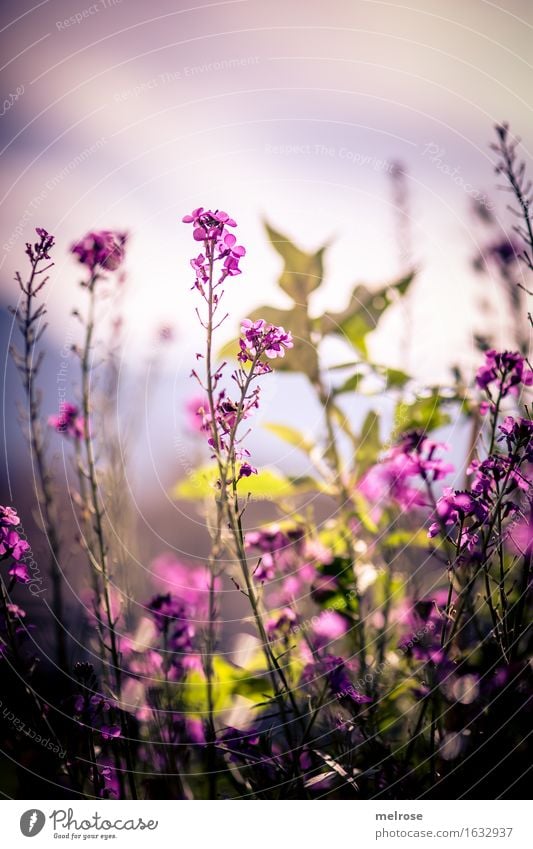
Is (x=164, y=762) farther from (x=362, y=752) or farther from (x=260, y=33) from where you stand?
(x=260, y=33)

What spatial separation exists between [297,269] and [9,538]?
646 mm

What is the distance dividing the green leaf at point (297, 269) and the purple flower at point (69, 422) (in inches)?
16.8

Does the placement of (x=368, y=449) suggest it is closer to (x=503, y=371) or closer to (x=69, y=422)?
(x=503, y=371)

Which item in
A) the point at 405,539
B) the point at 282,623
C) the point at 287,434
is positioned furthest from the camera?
the point at 287,434

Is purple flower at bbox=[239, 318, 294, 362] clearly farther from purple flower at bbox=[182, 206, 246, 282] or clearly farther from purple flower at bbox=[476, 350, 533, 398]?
purple flower at bbox=[476, 350, 533, 398]

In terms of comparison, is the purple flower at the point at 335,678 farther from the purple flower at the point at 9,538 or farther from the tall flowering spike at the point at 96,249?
the tall flowering spike at the point at 96,249

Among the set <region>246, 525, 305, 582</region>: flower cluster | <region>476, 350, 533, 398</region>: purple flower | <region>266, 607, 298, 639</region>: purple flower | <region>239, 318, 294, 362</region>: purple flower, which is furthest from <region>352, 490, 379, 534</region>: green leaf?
<region>239, 318, 294, 362</region>: purple flower

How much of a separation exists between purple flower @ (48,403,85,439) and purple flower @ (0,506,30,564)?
0.55ft

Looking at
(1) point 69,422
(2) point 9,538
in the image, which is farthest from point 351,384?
(2) point 9,538

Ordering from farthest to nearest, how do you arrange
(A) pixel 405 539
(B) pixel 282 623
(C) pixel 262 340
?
(A) pixel 405 539 → (B) pixel 282 623 → (C) pixel 262 340

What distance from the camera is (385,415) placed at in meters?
1.06

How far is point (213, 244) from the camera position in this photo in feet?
2.25

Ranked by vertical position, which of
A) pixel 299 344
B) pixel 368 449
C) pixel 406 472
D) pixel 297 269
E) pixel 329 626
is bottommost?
pixel 329 626
